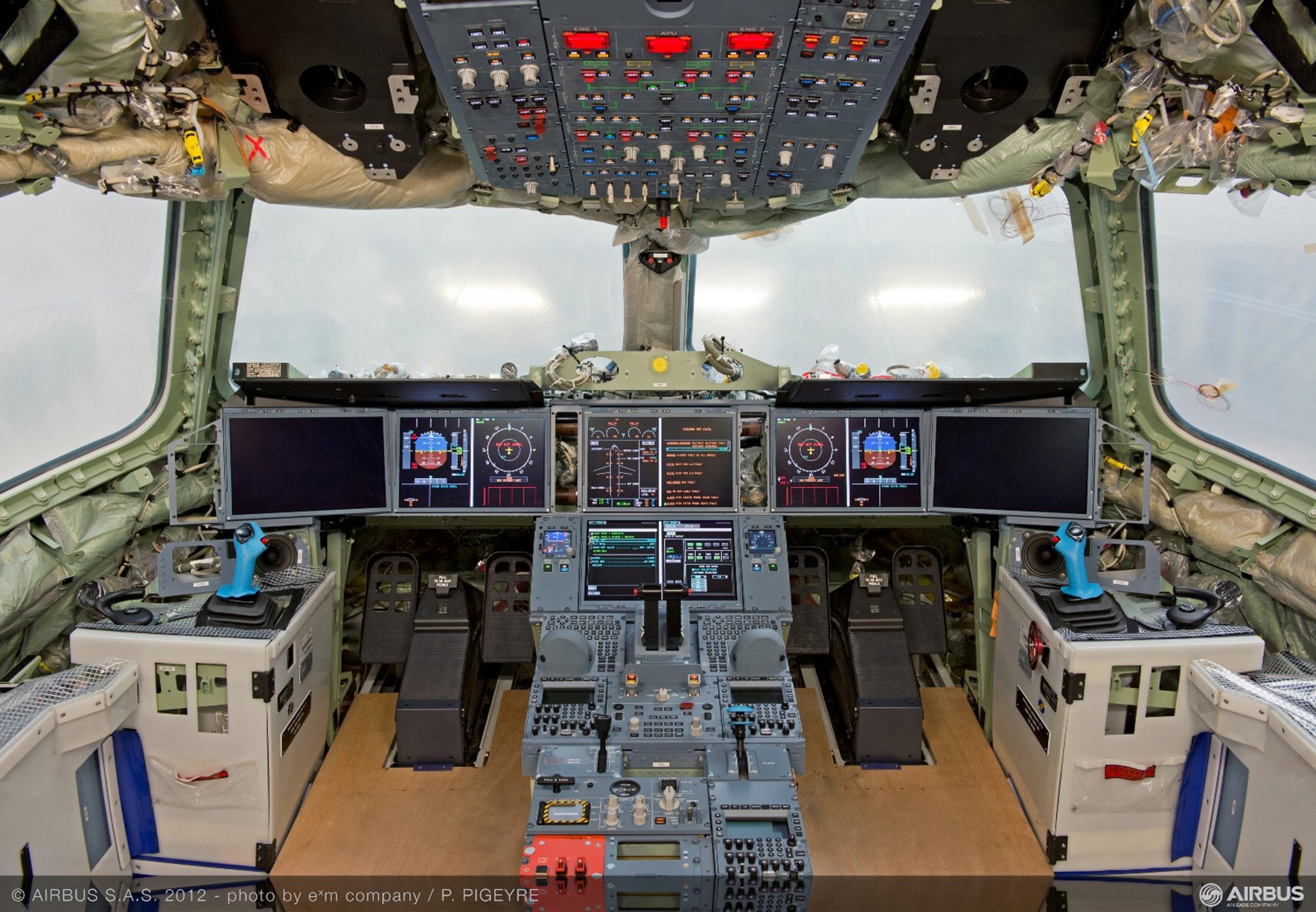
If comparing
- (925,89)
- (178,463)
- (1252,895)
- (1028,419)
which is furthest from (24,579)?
(1252,895)

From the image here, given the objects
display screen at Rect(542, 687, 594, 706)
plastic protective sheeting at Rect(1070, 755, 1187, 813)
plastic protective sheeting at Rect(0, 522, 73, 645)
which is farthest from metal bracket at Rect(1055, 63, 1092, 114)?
plastic protective sheeting at Rect(0, 522, 73, 645)

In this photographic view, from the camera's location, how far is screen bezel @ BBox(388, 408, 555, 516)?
3219 millimetres

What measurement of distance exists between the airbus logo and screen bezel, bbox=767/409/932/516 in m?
1.40

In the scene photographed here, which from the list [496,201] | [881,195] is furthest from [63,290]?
[881,195]

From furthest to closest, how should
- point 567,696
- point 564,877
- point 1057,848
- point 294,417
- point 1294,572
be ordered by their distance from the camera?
point 294,417 < point 1294,572 < point 567,696 < point 1057,848 < point 564,877

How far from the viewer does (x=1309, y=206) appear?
2.58m

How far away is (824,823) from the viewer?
9.20 ft

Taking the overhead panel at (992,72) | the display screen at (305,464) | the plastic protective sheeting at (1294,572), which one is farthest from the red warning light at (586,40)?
the plastic protective sheeting at (1294,572)

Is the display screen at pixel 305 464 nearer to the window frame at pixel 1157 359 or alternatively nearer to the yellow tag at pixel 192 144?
the yellow tag at pixel 192 144

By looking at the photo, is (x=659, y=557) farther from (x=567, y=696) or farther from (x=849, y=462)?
(x=849, y=462)

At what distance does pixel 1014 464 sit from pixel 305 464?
2570 mm

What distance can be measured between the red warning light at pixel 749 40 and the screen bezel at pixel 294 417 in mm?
1824

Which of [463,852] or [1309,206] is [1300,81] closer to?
[1309,206]

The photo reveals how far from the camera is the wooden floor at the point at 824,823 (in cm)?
259
